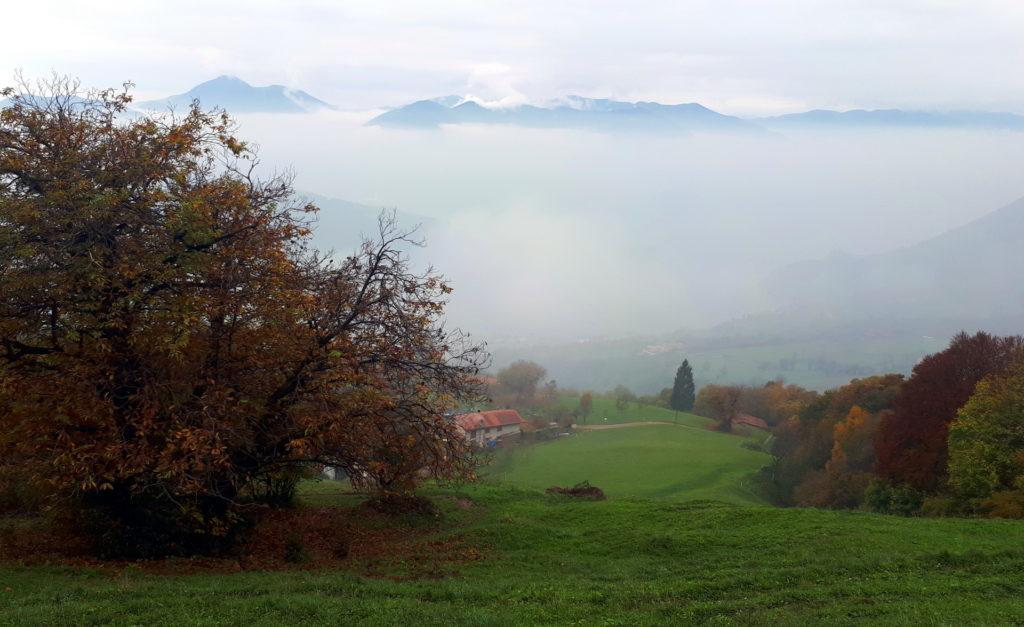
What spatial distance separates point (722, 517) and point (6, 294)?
15709 millimetres

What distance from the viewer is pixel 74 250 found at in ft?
39.7

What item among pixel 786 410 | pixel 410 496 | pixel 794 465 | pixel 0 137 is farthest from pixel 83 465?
pixel 786 410

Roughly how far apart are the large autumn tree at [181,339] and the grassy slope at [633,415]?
65.3 m

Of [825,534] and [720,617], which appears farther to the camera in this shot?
[825,534]

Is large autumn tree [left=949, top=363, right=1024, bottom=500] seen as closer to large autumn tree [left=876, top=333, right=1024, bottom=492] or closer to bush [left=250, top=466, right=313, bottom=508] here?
large autumn tree [left=876, top=333, right=1024, bottom=492]

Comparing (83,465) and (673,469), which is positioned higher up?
(83,465)

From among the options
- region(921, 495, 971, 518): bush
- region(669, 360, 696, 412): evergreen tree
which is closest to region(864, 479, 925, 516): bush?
region(921, 495, 971, 518): bush

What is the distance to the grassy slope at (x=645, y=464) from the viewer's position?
41.9m

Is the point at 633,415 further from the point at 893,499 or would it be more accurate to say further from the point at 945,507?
the point at 945,507

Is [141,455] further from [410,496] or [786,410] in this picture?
[786,410]

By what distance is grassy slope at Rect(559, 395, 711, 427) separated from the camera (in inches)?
3103

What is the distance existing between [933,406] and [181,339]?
1300 inches

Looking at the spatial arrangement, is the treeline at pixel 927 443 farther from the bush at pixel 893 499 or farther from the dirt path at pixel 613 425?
the dirt path at pixel 613 425

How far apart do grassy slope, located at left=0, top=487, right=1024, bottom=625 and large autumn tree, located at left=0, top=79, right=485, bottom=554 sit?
1886mm
